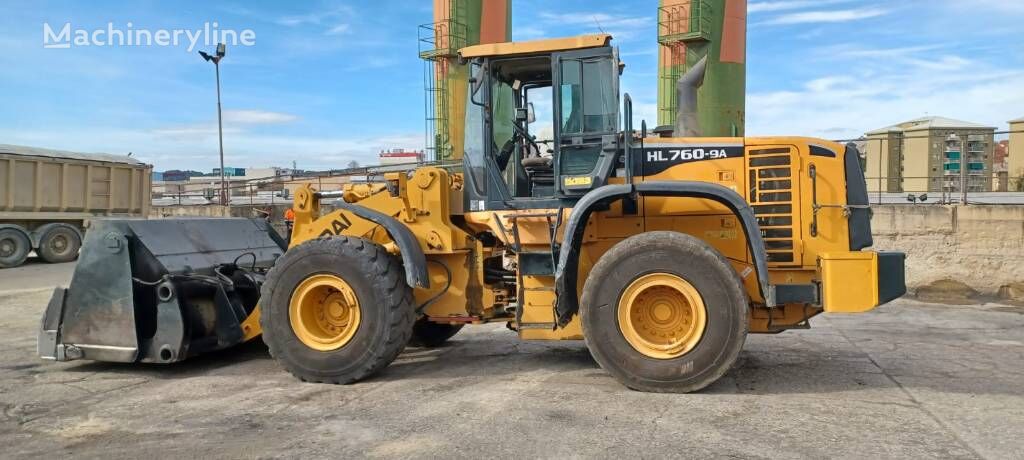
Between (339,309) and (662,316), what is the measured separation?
2.73 metres

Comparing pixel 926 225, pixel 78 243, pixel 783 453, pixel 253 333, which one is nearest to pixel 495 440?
pixel 783 453

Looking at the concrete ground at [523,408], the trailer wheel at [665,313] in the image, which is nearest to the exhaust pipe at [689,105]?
the trailer wheel at [665,313]

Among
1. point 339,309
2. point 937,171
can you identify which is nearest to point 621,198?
point 339,309

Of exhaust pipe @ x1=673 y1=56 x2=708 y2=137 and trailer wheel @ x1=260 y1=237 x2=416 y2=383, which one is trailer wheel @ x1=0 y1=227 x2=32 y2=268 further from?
exhaust pipe @ x1=673 y1=56 x2=708 y2=137

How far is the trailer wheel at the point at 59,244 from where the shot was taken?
18.4 m

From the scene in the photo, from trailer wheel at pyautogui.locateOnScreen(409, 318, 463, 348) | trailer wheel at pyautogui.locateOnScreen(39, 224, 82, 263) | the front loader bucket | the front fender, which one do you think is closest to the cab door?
the front fender

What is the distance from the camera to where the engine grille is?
5.70 meters

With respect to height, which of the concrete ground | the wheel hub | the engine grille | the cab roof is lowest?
the concrete ground

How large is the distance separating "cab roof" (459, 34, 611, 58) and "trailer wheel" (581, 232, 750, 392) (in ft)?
5.54

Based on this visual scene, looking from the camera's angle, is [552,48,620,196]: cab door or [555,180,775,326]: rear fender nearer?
[555,180,775,326]: rear fender

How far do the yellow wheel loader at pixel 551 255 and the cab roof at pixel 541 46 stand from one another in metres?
0.02

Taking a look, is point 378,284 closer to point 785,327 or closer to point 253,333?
point 253,333

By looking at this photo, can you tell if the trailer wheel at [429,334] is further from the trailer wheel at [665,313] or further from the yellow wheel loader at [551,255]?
the trailer wheel at [665,313]

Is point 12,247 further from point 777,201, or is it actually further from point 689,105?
point 777,201
